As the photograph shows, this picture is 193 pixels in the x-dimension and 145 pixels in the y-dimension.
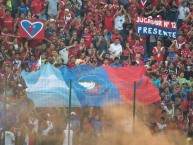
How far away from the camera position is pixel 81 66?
21.9 m

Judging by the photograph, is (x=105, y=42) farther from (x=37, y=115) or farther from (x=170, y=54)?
(x=37, y=115)

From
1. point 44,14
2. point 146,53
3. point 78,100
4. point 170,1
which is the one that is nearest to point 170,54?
point 146,53

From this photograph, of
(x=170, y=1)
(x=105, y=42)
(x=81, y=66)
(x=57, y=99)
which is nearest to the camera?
(x=57, y=99)

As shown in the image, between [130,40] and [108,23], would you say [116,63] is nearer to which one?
[130,40]

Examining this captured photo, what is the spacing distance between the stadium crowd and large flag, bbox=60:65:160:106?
67 centimetres

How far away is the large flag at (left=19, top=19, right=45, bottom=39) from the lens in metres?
24.5

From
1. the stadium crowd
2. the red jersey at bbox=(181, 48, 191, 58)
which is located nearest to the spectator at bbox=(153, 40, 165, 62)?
the stadium crowd

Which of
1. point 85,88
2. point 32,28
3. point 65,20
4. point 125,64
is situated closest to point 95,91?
point 85,88

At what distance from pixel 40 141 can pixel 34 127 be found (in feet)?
1.38

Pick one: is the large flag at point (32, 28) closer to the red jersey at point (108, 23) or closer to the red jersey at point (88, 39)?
the red jersey at point (88, 39)

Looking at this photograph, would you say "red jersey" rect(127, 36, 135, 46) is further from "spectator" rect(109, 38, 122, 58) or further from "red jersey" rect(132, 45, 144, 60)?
"spectator" rect(109, 38, 122, 58)

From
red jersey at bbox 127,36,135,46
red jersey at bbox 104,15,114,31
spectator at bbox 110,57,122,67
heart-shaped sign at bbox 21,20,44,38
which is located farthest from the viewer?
red jersey at bbox 104,15,114,31

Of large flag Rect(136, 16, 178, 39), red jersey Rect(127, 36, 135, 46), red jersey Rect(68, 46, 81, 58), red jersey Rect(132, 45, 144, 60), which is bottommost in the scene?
red jersey Rect(132, 45, 144, 60)

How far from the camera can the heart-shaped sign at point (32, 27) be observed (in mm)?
24516
